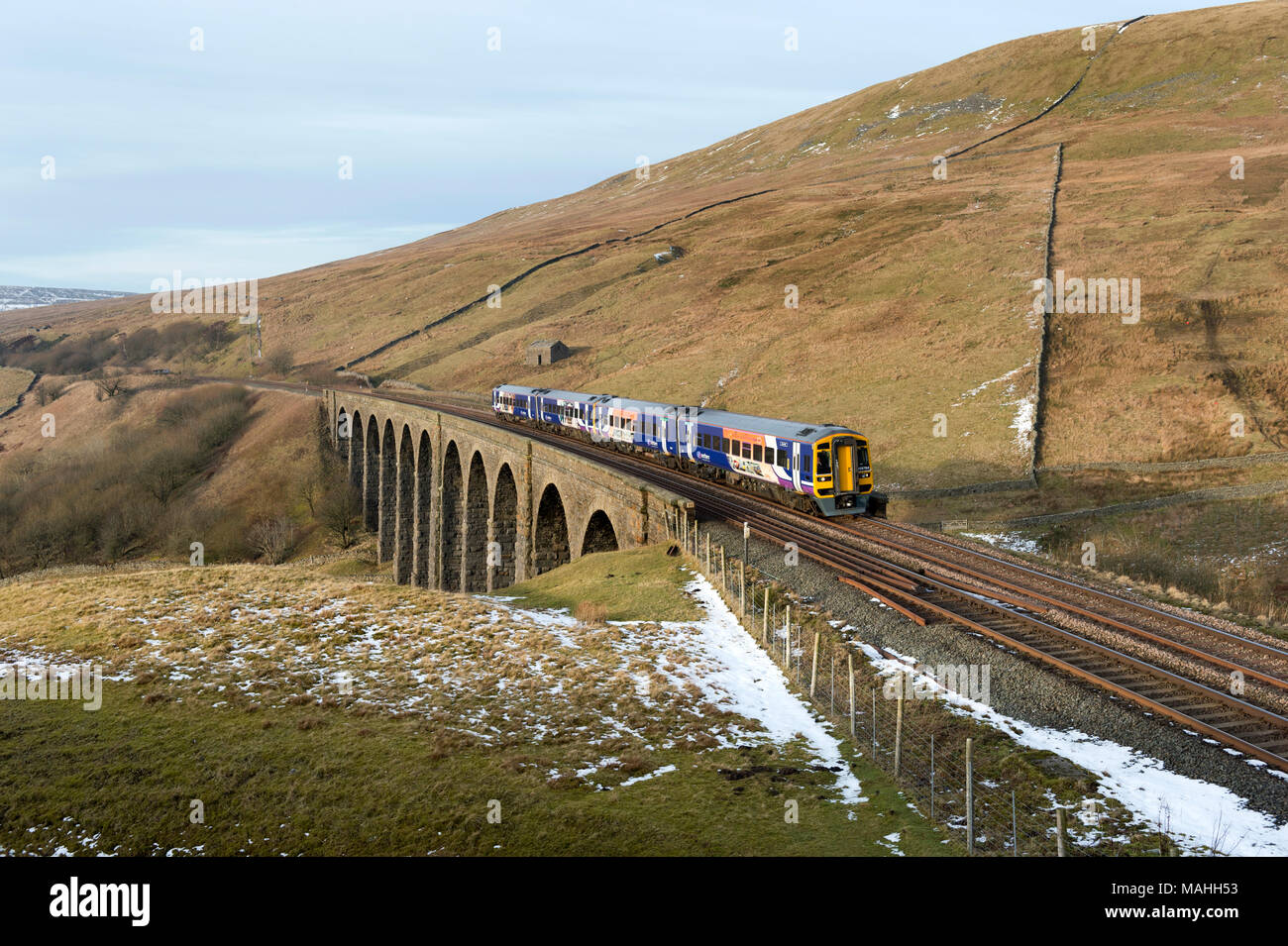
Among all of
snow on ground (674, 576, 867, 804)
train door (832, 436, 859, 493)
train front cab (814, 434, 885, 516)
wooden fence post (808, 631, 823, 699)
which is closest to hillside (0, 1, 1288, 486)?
train front cab (814, 434, 885, 516)

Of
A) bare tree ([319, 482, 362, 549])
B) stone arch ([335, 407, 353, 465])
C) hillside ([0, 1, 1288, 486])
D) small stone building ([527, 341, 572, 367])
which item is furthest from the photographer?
small stone building ([527, 341, 572, 367])

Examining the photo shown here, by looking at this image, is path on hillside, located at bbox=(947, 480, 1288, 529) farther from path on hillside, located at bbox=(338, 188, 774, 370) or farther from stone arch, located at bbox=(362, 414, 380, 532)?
path on hillside, located at bbox=(338, 188, 774, 370)

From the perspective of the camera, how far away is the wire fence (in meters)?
9.85

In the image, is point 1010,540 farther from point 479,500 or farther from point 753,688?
point 479,500

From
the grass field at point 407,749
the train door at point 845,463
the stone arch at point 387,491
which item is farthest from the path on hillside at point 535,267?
the grass field at point 407,749

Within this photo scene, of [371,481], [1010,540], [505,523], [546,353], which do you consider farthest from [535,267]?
[1010,540]

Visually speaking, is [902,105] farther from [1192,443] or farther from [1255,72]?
[1192,443]

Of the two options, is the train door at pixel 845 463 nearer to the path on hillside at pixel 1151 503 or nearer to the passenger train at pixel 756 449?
the passenger train at pixel 756 449

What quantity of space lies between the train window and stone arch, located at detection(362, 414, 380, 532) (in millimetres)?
54185

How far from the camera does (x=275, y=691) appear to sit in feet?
51.3

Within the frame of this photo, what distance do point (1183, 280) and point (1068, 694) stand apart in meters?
58.2

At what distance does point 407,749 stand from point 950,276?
245 ft

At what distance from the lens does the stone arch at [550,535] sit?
3609 cm
